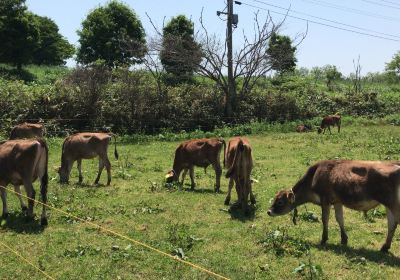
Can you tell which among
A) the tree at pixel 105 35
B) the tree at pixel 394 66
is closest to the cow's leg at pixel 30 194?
the tree at pixel 105 35

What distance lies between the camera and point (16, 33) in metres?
37.2

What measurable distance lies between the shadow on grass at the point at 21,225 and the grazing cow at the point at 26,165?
0.50 ft

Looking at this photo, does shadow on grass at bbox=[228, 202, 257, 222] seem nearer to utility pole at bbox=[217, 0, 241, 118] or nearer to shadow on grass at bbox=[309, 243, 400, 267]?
shadow on grass at bbox=[309, 243, 400, 267]

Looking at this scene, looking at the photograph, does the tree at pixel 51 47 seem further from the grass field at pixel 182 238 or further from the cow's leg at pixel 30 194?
the cow's leg at pixel 30 194

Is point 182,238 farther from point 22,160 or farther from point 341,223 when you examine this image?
point 22,160

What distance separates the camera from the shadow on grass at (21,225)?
9.75 metres

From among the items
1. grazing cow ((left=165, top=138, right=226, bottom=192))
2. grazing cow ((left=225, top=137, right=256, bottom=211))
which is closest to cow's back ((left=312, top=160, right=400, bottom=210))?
grazing cow ((left=225, top=137, right=256, bottom=211))

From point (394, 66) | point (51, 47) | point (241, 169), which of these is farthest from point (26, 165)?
point (394, 66)

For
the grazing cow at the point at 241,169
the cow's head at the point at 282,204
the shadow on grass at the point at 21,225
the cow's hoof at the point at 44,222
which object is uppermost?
the grazing cow at the point at 241,169

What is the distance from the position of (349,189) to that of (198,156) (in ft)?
20.8

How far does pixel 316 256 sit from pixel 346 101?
30740 mm

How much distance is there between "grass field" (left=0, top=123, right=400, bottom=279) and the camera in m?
7.62

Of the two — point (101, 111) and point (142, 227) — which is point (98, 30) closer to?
point (101, 111)

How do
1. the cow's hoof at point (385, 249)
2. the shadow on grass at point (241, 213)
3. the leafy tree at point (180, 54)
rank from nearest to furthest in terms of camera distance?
the cow's hoof at point (385, 249)
the shadow on grass at point (241, 213)
the leafy tree at point (180, 54)
